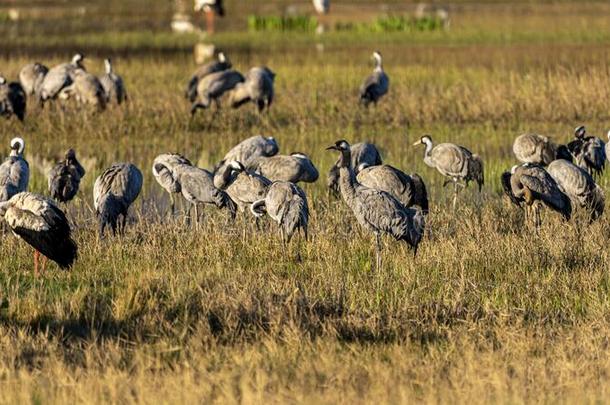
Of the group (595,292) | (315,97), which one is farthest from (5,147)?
(595,292)

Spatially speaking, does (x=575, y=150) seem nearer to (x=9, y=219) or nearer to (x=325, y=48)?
(x=9, y=219)

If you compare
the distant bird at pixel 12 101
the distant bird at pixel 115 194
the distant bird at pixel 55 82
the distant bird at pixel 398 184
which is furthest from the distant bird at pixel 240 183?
the distant bird at pixel 55 82

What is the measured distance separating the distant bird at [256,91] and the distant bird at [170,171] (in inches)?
261

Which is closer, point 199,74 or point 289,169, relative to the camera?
point 289,169

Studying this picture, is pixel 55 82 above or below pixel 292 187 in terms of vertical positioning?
above

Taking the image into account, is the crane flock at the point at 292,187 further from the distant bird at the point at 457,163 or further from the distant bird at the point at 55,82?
the distant bird at the point at 55,82

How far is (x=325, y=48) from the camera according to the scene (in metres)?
34.4

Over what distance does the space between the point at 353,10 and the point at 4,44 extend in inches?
794

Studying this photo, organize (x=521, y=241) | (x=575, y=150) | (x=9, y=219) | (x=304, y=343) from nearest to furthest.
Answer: (x=304, y=343), (x=9, y=219), (x=521, y=241), (x=575, y=150)

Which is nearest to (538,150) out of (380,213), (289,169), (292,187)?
(289,169)

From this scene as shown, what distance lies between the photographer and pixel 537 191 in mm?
11234

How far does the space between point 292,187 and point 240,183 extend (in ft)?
3.41

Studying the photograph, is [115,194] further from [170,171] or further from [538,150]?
[538,150]

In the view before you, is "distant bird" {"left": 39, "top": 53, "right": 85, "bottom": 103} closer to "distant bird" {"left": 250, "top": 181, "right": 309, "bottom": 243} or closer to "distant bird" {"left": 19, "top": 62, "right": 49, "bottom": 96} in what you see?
"distant bird" {"left": 19, "top": 62, "right": 49, "bottom": 96}
